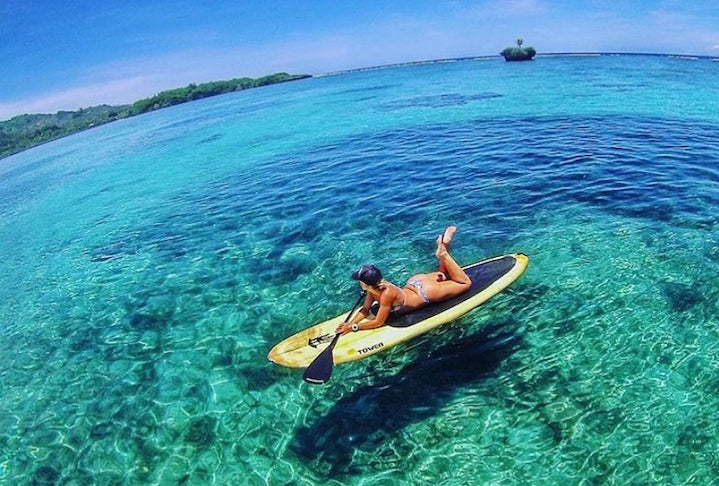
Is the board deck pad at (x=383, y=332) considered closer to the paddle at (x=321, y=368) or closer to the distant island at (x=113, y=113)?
the paddle at (x=321, y=368)

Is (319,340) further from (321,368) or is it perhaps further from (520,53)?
(520,53)

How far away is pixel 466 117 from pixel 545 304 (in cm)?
2694

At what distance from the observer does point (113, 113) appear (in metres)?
131

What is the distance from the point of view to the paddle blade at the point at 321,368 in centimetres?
712

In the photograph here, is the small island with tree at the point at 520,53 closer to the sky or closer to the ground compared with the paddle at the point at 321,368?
closer to the sky

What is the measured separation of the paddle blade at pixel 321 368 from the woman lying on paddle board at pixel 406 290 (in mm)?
604

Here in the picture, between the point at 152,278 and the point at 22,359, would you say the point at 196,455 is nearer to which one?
the point at 22,359

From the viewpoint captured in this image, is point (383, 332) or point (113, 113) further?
point (113, 113)

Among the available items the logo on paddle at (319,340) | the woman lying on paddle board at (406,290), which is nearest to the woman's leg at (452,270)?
the woman lying on paddle board at (406,290)

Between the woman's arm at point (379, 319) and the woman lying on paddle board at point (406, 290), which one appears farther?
the woman's arm at point (379, 319)

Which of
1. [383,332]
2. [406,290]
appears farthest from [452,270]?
[383,332]

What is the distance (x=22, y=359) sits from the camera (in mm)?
11141

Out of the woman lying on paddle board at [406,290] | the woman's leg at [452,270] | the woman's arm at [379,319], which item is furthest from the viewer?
the woman's leg at [452,270]

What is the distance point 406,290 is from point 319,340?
192 centimetres
